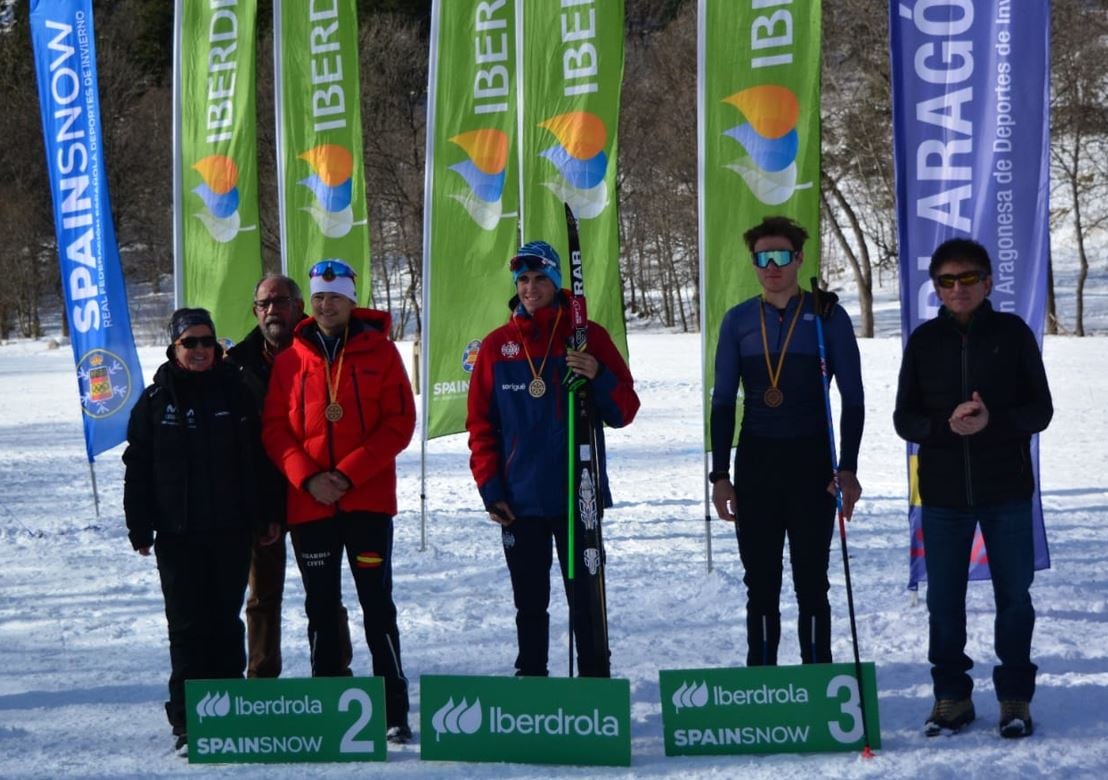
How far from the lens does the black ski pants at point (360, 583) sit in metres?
4.68

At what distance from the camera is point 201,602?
186 inches

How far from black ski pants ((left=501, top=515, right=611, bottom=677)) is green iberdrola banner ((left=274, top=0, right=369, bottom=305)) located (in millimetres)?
5049

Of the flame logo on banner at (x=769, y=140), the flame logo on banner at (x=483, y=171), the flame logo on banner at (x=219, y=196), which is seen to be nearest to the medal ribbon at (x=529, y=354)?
the flame logo on banner at (x=769, y=140)

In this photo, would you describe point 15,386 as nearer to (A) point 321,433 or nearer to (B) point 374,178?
(B) point 374,178

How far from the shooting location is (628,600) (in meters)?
6.84

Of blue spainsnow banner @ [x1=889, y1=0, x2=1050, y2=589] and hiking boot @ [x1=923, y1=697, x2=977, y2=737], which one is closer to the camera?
hiking boot @ [x1=923, y1=697, x2=977, y2=737]

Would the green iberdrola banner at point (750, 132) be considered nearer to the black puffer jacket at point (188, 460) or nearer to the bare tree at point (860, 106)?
the black puffer jacket at point (188, 460)

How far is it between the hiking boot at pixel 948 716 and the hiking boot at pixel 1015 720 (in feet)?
0.44

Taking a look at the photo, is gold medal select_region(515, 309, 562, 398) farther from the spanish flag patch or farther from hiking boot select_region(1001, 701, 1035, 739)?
hiking boot select_region(1001, 701, 1035, 739)

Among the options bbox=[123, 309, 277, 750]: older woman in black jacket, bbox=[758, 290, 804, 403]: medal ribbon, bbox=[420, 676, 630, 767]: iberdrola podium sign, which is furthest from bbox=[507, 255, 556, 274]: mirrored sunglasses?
bbox=[420, 676, 630, 767]: iberdrola podium sign

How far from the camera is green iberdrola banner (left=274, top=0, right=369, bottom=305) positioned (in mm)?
9414

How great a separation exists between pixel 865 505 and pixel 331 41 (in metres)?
5.43

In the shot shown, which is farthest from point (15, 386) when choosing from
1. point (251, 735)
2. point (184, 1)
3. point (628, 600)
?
point (251, 735)

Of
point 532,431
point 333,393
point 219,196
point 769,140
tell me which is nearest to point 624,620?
point 532,431
